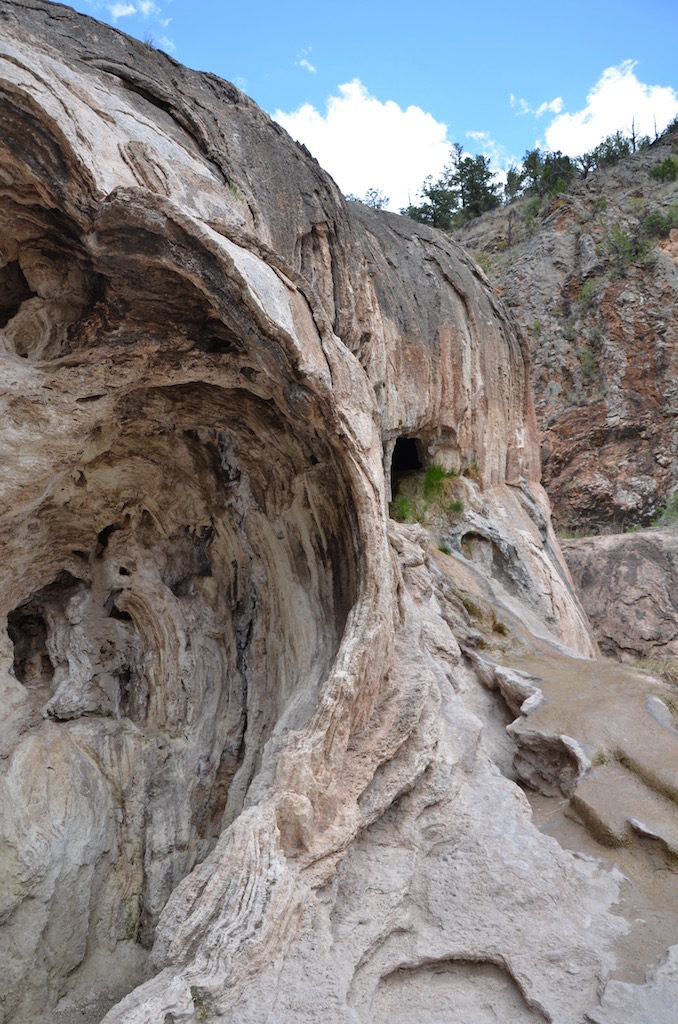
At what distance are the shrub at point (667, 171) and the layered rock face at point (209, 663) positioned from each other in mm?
18897

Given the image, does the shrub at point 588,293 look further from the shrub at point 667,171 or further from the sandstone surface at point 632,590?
the sandstone surface at point 632,590

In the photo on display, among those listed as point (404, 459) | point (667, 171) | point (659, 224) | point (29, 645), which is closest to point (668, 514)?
point (404, 459)

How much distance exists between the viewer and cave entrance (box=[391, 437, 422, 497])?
406 inches

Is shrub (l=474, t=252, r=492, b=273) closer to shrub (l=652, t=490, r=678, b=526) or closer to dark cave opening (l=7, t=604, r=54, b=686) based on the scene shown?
shrub (l=652, t=490, r=678, b=526)

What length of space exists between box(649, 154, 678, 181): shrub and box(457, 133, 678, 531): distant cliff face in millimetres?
179

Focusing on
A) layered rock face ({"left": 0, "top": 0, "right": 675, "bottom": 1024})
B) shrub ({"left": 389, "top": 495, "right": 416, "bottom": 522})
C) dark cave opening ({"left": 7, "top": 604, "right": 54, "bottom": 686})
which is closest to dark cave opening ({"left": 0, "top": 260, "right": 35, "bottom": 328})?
layered rock face ({"left": 0, "top": 0, "right": 675, "bottom": 1024})

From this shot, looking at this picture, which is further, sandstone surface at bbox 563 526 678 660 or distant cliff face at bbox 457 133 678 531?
distant cliff face at bbox 457 133 678 531

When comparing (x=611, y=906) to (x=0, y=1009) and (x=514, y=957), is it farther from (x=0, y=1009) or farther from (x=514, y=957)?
(x=0, y=1009)

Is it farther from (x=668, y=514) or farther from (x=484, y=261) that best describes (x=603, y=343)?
(x=484, y=261)

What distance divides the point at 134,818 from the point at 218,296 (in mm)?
3532

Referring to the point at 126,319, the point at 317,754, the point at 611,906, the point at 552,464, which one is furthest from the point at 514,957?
the point at 552,464

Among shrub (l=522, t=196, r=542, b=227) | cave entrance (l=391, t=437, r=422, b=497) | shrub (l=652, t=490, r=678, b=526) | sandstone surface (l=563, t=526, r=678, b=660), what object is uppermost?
shrub (l=522, t=196, r=542, b=227)

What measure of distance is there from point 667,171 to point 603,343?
24.2 ft

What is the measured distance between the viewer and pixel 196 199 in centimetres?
502
